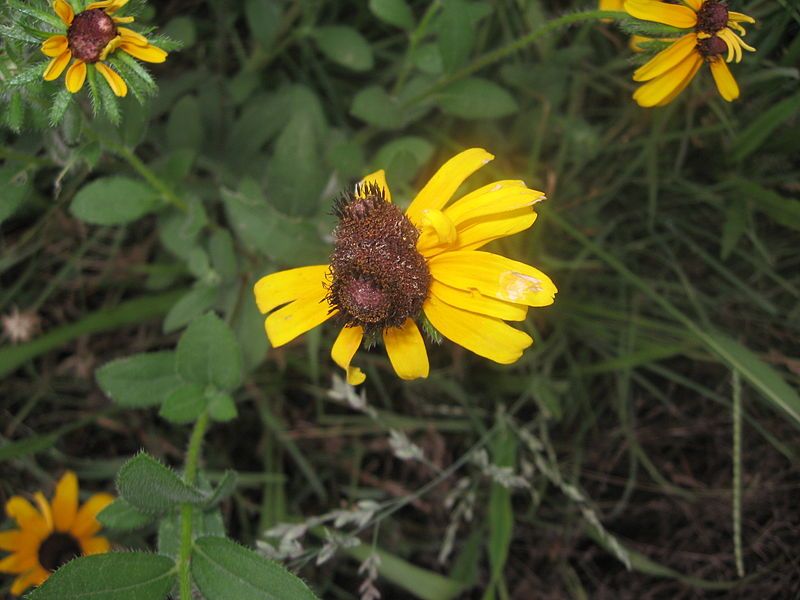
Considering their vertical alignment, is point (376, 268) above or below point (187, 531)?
above

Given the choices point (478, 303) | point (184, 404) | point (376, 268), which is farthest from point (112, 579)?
point (478, 303)

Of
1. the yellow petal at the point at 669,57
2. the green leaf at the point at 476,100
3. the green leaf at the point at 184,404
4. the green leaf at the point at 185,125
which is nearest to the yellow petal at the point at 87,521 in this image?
the green leaf at the point at 184,404

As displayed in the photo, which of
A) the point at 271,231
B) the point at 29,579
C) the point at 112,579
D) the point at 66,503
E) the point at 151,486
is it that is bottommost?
the point at 29,579

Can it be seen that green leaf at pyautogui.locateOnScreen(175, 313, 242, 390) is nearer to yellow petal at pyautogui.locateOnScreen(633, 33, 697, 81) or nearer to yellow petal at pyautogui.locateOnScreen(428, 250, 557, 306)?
yellow petal at pyautogui.locateOnScreen(428, 250, 557, 306)

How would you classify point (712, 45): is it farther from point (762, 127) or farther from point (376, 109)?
point (376, 109)

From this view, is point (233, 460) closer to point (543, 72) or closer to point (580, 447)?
point (580, 447)

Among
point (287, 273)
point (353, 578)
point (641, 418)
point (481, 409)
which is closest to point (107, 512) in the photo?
point (287, 273)
